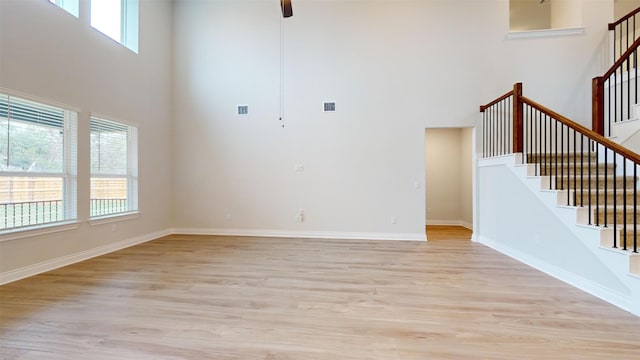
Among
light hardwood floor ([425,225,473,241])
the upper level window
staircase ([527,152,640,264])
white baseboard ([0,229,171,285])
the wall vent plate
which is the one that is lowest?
light hardwood floor ([425,225,473,241])

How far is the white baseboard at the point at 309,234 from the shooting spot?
5.26 metres

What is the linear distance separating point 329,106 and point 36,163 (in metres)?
4.30

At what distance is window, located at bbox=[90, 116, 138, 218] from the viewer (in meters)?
4.28

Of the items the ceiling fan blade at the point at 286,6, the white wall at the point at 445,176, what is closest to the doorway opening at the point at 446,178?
the white wall at the point at 445,176

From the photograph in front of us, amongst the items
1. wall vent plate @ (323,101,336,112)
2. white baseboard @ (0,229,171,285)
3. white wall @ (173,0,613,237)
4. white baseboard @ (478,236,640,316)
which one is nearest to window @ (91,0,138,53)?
white wall @ (173,0,613,237)

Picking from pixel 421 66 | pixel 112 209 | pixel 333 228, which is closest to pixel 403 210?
pixel 333 228

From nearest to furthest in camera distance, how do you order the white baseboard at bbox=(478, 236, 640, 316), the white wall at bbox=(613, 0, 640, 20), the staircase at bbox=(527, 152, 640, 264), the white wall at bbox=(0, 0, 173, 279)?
the white baseboard at bbox=(478, 236, 640, 316), the staircase at bbox=(527, 152, 640, 264), the white wall at bbox=(0, 0, 173, 279), the white wall at bbox=(613, 0, 640, 20)

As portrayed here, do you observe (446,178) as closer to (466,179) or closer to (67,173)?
(466,179)

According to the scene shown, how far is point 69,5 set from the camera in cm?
388

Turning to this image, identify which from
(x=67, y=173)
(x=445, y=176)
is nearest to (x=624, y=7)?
(x=445, y=176)

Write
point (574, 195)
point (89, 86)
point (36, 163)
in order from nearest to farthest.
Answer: point (574, 195), point (36, 163), point (89, 86)

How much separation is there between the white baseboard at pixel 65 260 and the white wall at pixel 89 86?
0.01 metres

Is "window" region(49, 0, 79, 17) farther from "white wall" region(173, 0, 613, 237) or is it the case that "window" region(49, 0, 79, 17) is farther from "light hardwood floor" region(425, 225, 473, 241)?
"light hardwood floor" region(425, 225, 473, 241)

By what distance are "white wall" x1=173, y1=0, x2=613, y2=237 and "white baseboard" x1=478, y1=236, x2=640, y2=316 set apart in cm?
157
